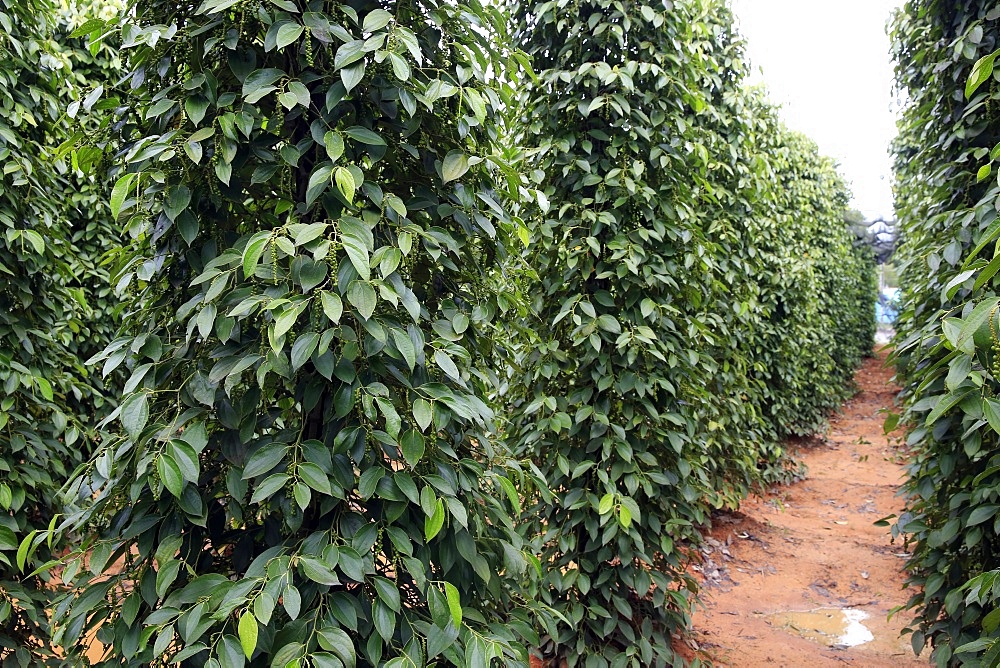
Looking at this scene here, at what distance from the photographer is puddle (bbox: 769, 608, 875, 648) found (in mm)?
3852

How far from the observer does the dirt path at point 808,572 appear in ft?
12.1

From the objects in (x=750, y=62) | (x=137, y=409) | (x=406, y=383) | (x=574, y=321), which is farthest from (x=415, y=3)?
(x=750, y=62)

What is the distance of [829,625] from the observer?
4.06 metres

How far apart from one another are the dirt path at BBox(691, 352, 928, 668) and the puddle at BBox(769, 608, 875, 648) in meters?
0.01

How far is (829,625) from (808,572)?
35.7 inches

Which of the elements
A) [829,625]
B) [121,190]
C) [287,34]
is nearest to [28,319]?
[121,190]

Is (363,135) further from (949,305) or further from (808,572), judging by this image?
(808,572)

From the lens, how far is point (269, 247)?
1.30 m

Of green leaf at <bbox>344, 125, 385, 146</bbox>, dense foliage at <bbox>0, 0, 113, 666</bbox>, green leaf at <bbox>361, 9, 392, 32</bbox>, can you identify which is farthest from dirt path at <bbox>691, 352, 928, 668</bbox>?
green leaf at <bbox>361, 9, 392, 32</bbox>

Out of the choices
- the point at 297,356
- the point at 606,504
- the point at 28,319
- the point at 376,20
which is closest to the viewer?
the point at 297,356

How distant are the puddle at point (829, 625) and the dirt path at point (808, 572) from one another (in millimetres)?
14

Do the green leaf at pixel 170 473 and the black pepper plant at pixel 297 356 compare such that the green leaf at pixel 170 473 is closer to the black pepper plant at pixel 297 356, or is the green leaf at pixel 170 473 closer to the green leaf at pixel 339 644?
the black pepper plant at pixel 297 356

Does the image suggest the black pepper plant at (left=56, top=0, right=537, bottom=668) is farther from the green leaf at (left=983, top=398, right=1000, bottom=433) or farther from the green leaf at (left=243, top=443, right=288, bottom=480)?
the green leaf at (left=983, top=398, right=1000, bottom=433)

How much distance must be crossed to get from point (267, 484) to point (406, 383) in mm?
327
